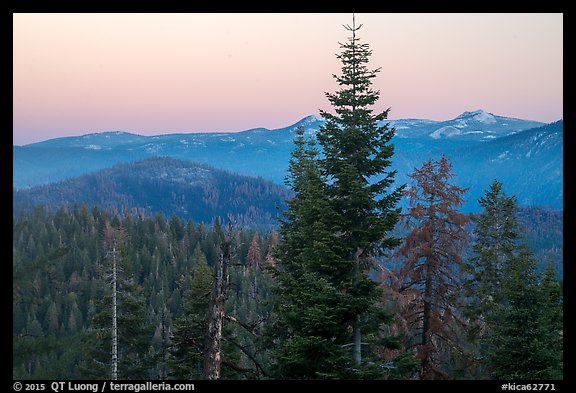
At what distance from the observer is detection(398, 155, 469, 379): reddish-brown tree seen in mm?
17266

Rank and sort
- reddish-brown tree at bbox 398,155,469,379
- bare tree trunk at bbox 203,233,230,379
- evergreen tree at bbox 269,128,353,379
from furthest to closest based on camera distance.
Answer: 1. reddish-brown tree at bbox 398,155,469,379
2. evergreen tree at bbox 269,128,353,379
3. bare tree trunk at bbox 203,233,230,379

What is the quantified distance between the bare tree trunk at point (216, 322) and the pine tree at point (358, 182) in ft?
11.9

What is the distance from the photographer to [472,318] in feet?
63.8

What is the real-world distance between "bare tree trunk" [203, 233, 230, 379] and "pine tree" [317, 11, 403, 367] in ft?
11.9

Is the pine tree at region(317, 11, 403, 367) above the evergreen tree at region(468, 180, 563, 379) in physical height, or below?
above

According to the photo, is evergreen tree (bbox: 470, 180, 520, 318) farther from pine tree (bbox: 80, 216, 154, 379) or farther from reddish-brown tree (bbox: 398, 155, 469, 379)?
pine tree (bbox: 80, 216, 154, 379)

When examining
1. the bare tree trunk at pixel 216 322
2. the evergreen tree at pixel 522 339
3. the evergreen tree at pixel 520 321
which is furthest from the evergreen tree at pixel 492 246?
the bare tree trunk at pixel 216 322

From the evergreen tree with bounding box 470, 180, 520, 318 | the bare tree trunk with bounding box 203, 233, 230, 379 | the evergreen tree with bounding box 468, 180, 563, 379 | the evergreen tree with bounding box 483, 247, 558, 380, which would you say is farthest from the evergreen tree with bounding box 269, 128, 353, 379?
the evergreen tree with bounding box 470, 180, 520, 318

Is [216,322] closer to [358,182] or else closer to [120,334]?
[358,182]

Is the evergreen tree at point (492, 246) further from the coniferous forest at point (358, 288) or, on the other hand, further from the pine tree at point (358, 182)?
the pine tree at point (358, 182)

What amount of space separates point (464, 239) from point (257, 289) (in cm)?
9805

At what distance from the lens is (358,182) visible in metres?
12.1
